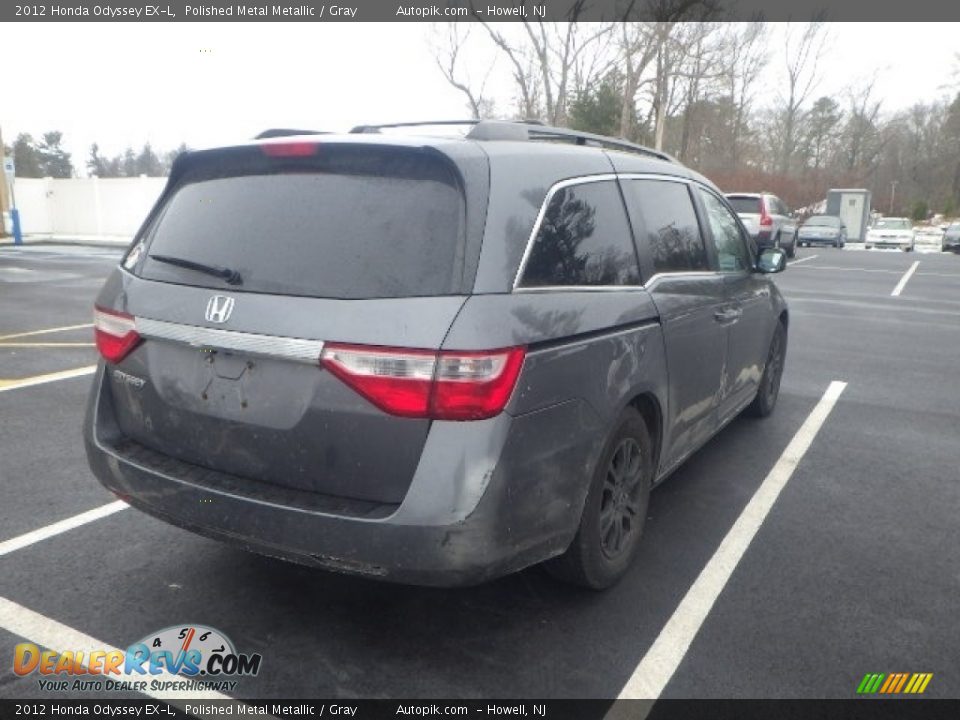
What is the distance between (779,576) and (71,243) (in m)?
27.8

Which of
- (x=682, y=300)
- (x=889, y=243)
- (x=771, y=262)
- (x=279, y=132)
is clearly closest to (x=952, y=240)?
(x=889, y=243)

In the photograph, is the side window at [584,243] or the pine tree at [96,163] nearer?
the side window at [584,243]

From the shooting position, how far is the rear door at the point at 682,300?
11.4ft

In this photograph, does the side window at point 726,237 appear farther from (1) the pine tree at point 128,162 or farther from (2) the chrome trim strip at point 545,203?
(1) the pine tree at point 128,162

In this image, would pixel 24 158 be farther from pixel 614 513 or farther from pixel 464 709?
pixel 464 709

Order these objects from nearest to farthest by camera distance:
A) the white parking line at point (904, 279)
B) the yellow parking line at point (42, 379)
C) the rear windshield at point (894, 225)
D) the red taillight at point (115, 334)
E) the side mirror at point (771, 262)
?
the red taillight at point (115, 334)
the side mirror at point (771, 262)
the yellow parking line at point (42, 379)
the white parking line at point (904, 279)
the rear windshield at point (894, 225)

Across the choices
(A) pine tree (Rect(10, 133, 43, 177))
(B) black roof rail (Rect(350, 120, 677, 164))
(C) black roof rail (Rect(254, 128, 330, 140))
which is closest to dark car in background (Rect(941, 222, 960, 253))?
(B) black roof rail (Rect(350, 120, 677, 164))

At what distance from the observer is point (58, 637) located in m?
2.77

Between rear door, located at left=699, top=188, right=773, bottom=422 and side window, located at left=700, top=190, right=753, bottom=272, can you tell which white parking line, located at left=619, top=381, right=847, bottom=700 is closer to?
rear door, located at left=699, top=188, right=773, bottom=422

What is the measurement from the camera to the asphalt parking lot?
2652 millimetres

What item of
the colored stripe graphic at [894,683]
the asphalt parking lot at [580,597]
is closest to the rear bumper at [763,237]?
the asphalt parking lot at [580,597]

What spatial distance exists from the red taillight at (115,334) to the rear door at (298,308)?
0.14ft

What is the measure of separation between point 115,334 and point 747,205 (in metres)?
19.9

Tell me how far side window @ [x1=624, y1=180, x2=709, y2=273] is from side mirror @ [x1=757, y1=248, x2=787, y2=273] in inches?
39.8
